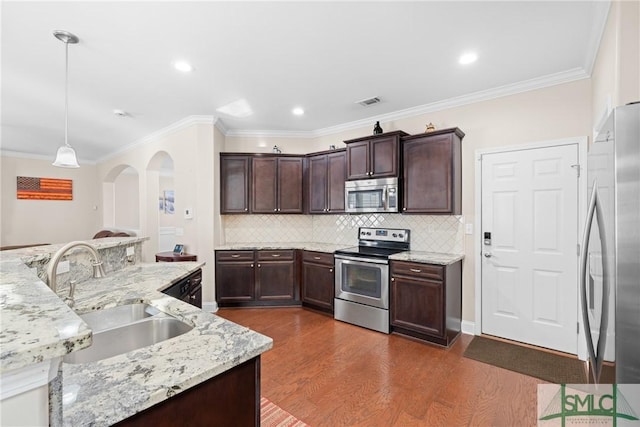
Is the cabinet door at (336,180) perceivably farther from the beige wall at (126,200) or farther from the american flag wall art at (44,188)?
the american flag wall art at (44,188)

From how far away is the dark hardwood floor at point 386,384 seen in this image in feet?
6.73

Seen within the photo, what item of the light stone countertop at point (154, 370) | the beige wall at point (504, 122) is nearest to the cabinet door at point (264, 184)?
the beige wall at point (504, 122)

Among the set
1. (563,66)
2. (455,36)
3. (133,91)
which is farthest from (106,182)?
(563,66)

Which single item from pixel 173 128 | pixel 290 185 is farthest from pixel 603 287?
pixel 173 128

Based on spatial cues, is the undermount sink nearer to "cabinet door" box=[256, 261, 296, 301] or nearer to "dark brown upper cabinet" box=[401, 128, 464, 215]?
"cabinet door" box=[256, 261, 296, 301]

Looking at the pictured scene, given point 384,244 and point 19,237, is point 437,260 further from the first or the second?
point 19,237

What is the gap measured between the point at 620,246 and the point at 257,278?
3894mm

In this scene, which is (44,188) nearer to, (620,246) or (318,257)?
(318,257)

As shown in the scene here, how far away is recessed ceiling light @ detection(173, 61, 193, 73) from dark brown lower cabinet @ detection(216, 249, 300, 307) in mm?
2426

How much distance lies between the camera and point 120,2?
1977 millimetres

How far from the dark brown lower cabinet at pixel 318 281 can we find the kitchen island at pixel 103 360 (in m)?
2.65

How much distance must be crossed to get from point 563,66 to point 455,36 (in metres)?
1.28

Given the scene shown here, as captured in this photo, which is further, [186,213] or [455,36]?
[186,213]

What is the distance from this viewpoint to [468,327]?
11.2 feet
